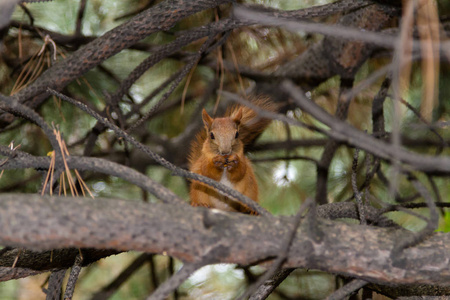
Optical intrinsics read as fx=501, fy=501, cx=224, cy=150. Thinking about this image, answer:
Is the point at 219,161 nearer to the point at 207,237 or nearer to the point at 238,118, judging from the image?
the point at 238,118

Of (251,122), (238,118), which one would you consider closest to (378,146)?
(238,118)

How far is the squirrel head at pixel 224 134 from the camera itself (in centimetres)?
174

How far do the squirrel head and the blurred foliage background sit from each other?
31cm

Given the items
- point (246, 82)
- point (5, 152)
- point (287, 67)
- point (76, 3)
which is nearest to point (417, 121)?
point (287, 67)

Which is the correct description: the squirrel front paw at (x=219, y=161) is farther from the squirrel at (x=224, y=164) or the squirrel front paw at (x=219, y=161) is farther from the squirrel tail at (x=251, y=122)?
the squirrel tail at (x=251, y=122)

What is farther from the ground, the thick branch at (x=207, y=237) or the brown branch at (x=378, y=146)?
the brown branch at (x=378, y=146)

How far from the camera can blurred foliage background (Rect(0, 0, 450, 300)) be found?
7.14 ft

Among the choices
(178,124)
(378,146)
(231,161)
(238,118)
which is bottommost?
(178,124)

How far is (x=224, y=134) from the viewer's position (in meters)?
1.78

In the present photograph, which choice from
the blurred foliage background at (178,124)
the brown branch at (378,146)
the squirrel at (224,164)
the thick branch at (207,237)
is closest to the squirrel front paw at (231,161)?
the squirrel at (224,164)

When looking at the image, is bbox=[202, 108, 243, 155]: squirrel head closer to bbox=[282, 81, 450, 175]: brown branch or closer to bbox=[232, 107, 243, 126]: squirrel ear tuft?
bbox=[232, 107, 243, 126]: squirrel ear tuft

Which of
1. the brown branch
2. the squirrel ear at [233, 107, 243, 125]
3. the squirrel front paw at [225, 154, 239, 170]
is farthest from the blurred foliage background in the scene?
the brown branch

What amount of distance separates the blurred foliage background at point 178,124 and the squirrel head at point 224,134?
31 cm

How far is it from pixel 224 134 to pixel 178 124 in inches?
32.7
